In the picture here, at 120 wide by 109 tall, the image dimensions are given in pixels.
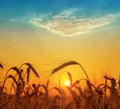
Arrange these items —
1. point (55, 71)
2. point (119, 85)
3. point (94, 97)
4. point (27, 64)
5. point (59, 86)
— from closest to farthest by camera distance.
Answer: point (94, 97), point (55, 71), point (27, 64), point (119, 85), point (59, 86)

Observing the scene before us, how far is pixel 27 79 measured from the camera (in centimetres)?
715

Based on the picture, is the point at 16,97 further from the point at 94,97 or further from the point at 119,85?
the point at 119,85

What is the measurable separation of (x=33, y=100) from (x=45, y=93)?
0.77 meters

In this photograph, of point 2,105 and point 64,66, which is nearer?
point 2,105

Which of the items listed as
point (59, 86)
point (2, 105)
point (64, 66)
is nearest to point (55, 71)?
point (64, 66)

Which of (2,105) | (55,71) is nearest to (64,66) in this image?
(55,71)

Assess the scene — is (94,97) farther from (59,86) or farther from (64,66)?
(59,86)

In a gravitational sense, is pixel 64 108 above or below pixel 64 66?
below

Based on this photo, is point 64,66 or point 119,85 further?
point 119,85

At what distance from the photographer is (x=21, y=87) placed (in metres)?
6.80

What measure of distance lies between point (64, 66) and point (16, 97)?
3.76 feet

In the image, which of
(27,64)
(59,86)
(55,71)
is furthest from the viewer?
(59,86)

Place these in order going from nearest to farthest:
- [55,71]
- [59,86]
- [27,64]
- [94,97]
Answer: [94,97] < [55,71] < [27,64] < [59,86]

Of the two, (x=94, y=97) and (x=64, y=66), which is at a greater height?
(x=64, y=66)
